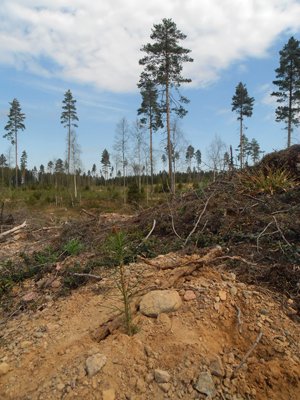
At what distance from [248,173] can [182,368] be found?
4.69 meters

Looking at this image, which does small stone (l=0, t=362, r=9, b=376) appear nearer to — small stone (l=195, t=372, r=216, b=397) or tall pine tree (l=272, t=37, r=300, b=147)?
small stone (l=195, t=372, r=216, b=397)

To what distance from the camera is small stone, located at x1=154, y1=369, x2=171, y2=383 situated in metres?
2.46

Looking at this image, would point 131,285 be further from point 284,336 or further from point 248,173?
point 248,173

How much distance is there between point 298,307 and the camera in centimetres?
323

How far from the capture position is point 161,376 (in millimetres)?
2475

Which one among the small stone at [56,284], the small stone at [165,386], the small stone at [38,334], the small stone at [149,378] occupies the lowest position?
the small stone at [165,386]

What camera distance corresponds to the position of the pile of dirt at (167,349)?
2430mm

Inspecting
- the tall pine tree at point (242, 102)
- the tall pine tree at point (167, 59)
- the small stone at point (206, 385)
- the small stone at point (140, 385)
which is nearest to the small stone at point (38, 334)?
the small stone at point (140, 385)

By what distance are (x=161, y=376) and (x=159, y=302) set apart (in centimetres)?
74

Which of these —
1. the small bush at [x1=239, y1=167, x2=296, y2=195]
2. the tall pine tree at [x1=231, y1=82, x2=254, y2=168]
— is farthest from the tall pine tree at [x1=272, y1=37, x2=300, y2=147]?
the small bush at [x1=239, y1=167, x2=296, y2=195]

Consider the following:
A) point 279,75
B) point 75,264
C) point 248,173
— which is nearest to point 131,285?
point 75,264

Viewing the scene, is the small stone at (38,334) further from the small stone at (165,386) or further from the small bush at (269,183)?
the small bush at (269,183)

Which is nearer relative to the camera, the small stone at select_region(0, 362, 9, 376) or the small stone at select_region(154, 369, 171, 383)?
the small stone at select_region(154, 369, 171, 383)

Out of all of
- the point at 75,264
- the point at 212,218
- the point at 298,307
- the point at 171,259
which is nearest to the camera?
the point at 298,307
